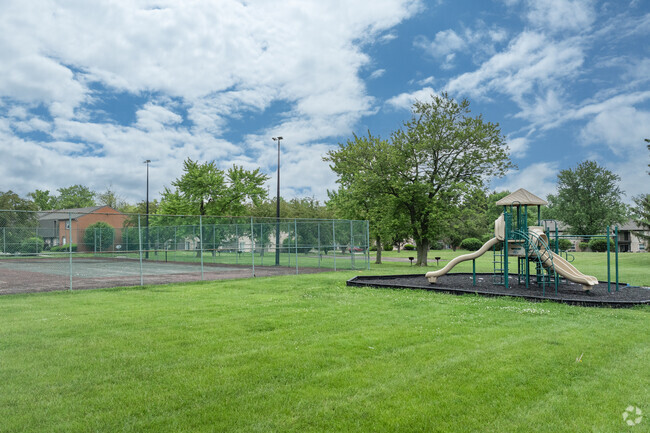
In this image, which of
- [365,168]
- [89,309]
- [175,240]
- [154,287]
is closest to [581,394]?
[89,309]

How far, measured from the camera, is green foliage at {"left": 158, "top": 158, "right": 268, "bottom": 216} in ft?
122

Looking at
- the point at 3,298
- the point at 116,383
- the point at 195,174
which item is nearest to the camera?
the point at 116,383

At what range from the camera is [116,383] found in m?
5.06

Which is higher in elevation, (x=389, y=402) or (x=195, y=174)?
(x=195, y=174)

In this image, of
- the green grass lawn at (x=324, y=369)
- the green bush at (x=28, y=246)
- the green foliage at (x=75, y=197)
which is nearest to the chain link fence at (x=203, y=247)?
the green bush at (x=28, y=246)

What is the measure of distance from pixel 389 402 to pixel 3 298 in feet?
43.0

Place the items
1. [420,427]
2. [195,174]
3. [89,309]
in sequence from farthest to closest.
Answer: [195,174] < [89,309] < [420,427]

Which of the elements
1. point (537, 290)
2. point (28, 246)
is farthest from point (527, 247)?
point (28, 246)

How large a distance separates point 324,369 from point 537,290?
10.1 metres

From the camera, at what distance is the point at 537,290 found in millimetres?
13258

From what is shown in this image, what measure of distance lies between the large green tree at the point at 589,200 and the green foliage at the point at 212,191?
41.1m

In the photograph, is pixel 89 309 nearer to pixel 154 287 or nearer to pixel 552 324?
pixel 154 287

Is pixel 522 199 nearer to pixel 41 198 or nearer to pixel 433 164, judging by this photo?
pixel 433 164

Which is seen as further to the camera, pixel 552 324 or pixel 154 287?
pixel 154 287
